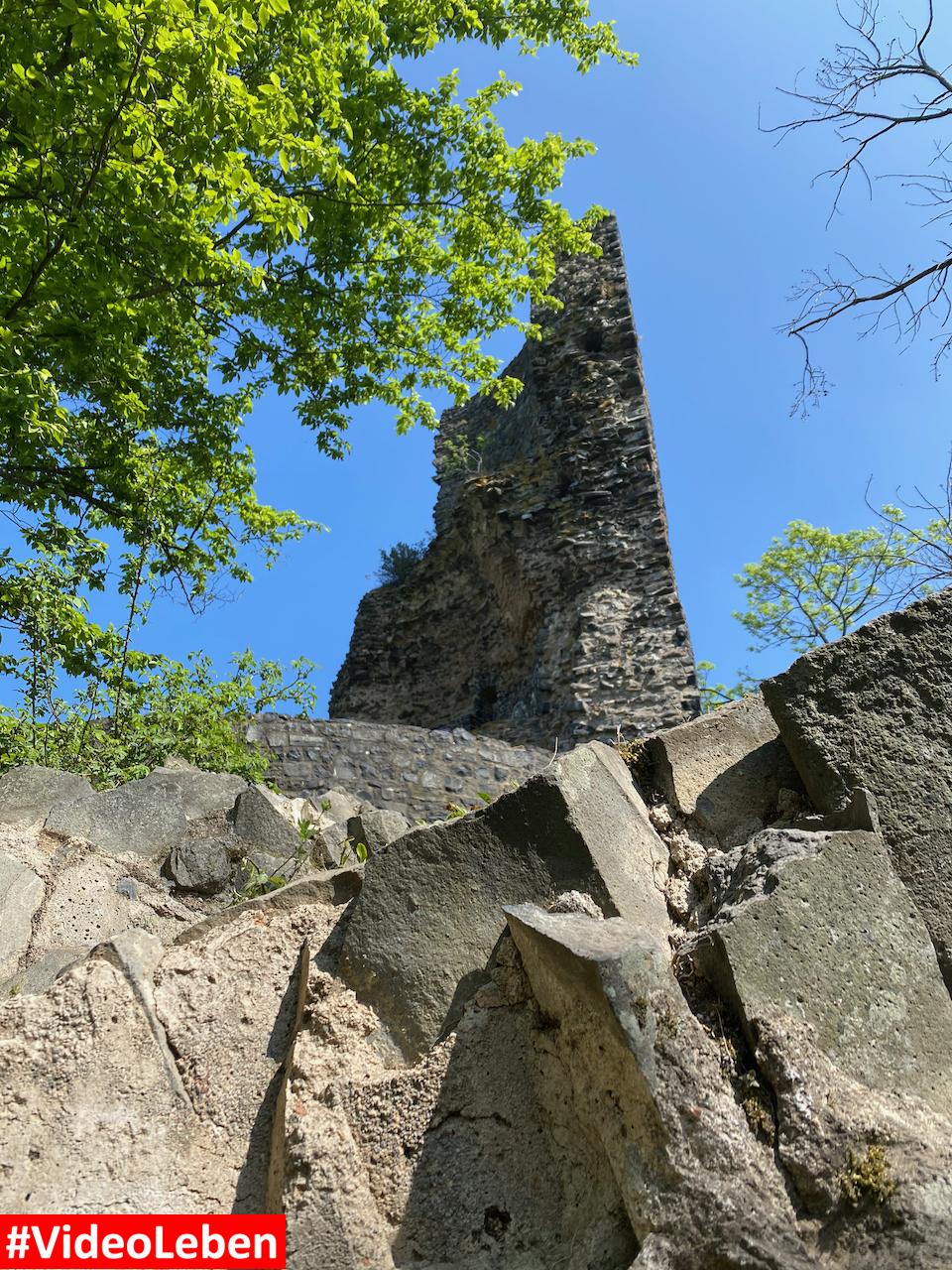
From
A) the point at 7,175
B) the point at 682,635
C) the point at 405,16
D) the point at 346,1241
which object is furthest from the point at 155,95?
the point at 682,635

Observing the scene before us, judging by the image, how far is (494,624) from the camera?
1323cm

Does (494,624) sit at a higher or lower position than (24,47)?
higher

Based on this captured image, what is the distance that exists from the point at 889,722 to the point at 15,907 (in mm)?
2458

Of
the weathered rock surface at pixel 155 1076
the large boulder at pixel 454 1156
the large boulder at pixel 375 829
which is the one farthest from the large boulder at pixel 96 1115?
the large boulder at pixel 375 829

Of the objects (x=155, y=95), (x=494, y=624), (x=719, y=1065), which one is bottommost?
(x=719, y=1065)

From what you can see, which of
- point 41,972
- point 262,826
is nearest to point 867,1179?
point 41,972

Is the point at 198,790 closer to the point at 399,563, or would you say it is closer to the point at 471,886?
the point at 471,886

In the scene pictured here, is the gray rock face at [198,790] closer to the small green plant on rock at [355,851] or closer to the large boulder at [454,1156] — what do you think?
the small green plant on rock at [355,851]

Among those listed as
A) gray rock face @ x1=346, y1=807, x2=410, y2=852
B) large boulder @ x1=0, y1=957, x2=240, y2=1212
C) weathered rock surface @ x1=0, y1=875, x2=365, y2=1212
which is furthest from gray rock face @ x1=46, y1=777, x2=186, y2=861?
large boulder @ x1=0, y1=957, x2=240, y2=1212

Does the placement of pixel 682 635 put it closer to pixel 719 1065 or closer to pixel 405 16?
pixel 405 16

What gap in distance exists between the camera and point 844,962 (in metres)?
1.54

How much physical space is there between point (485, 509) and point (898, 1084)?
11.2 m

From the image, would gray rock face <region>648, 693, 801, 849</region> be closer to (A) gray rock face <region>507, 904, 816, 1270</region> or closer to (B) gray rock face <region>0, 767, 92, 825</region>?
(A) gray rock face <region>507, 904, 816, 1270</region>

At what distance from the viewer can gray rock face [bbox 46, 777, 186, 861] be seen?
3.27 m
